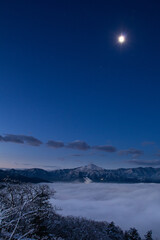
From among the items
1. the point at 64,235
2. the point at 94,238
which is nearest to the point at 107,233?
the point at 94,238

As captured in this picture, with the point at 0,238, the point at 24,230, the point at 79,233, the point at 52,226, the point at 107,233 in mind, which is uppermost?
the point at 0,238

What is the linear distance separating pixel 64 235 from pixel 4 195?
109ft

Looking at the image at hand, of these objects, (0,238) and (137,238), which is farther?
(137,238)

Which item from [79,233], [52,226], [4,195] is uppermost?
[4,195]

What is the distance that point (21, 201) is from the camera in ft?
87.9

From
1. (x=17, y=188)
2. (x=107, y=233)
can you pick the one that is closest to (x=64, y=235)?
(x=107, y=233)

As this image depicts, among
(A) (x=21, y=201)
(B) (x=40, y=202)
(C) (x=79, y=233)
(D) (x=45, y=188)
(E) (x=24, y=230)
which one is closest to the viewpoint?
(E) (x=24, y=230)

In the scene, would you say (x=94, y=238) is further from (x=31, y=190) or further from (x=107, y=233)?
(x=31, y=190)

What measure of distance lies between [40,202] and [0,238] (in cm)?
1353

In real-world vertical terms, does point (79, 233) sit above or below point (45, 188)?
below

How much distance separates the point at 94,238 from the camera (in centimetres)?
5494

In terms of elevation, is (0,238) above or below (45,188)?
below

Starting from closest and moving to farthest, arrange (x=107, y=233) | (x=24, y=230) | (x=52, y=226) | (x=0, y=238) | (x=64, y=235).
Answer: (x=0, y=238) → (x=24, y=230) → (x=52, y=226) → (x=64, y=235) → (x=107, y=233)

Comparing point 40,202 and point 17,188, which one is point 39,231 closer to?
point 40,202
